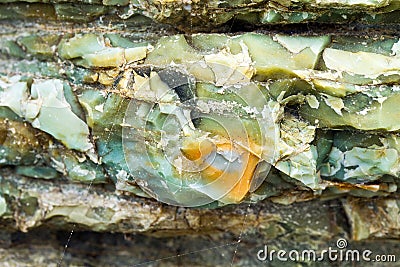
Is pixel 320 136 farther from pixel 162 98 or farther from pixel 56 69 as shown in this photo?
pixel 56 69

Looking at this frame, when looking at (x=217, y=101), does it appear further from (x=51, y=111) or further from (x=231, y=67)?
(x=51, y=111)

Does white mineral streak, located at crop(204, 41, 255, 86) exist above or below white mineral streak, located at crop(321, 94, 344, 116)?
above

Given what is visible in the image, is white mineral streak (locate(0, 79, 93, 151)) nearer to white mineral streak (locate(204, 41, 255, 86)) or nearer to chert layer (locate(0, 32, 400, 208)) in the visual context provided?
chert layer (locate(0, 32, 400, 208))

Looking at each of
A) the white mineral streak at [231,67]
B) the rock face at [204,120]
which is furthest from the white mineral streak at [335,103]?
the white mineral streak at [231,67]

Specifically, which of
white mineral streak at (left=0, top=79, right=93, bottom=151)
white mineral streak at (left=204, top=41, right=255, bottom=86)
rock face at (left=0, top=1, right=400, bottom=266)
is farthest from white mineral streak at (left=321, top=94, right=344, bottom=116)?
white mineral streak at (left=0, top=79, right=93, bottom=151)

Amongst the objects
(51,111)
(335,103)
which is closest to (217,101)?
(335,103)

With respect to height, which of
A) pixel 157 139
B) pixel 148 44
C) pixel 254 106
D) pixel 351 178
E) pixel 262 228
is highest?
pixel 148 44


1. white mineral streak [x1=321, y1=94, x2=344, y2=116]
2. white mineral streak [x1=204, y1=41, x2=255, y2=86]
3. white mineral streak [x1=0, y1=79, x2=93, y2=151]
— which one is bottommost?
white mineral streak [x1=0, y1=79, x2=93, y2=151]

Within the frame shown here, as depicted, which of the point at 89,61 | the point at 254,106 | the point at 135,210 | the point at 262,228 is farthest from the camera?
the point at 262,228

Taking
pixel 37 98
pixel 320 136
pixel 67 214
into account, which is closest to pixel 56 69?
pixel 37 98
